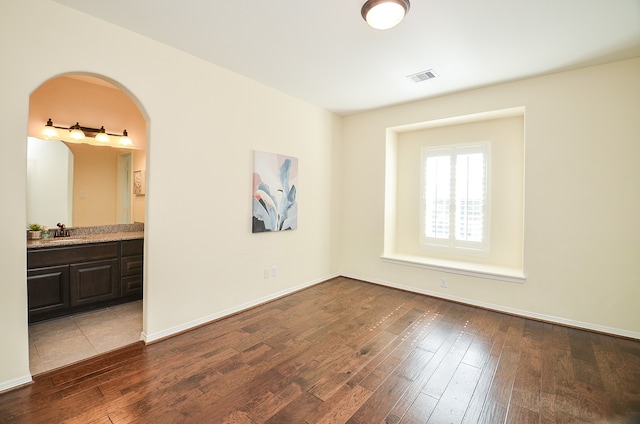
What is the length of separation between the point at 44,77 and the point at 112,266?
2.26 meters

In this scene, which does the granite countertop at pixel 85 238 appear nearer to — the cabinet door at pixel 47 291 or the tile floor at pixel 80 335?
the cabinet door at pixel 47 291

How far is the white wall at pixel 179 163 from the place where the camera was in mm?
2084

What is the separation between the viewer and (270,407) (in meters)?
1.95

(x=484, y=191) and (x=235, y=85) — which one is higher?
(x=235, y=85)

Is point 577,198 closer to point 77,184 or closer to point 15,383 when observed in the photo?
point 15,383

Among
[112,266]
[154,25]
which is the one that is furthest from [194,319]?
[154,25]

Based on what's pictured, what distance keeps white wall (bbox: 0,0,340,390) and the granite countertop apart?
1.18 metres

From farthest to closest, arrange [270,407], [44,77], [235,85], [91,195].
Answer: [91,195] < [235,85] < [44,77] < [270,407]

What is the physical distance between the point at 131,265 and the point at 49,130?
1.96 metres

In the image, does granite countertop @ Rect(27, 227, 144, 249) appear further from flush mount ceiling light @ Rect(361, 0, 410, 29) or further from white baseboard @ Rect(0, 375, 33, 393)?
flush mount ceiling light @ Rect(361, 0, 410, 29)

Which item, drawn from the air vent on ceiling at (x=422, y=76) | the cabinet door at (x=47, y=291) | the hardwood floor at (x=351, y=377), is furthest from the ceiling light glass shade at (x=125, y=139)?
the air vent on ceiling at (x=422, y=76)

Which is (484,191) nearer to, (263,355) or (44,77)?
(263,355)

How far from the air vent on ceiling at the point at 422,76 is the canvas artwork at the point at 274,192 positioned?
1.84m

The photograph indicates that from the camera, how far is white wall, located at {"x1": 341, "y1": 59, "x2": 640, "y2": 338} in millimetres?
3010
